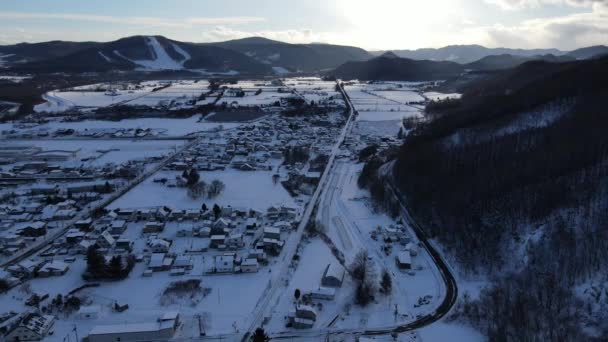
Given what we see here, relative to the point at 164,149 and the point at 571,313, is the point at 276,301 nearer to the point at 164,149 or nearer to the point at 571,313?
the point at 571,313

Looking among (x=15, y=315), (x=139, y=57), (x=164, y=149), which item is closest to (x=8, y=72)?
(x=139, y=57)

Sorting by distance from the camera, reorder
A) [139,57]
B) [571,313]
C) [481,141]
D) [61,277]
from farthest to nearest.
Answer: [139,57] → [481,141] → [61,277] → [571,313]

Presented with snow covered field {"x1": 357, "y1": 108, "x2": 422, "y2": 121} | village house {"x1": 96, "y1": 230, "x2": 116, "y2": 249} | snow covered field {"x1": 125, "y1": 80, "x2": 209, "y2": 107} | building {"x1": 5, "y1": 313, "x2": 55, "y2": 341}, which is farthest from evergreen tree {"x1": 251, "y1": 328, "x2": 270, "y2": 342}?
snow covered field {"x1": 125, "y1": 80, "x2": 209, "y2": 107}

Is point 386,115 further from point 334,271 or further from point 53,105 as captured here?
point 53,105

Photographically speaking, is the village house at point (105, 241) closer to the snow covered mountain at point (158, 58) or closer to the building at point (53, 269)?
the building at point (53, 269)

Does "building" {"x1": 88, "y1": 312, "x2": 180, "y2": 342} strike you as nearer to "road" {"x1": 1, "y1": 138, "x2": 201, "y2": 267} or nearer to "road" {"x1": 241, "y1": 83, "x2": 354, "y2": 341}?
"road" {"x1": 241, "y1": 83, "x2": 354, "y2": 341}

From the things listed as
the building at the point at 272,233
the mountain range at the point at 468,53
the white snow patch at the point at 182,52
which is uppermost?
the mountain range at the point at 468,53

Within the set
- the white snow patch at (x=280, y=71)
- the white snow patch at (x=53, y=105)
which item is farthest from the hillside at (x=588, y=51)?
the white snow patch at (x=53, y=105)
